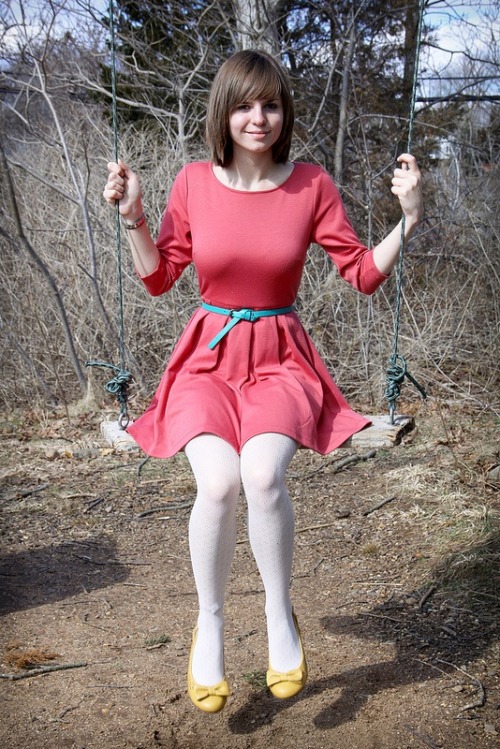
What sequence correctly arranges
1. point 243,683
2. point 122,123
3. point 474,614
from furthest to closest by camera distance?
1. point 122,123
2. point 474,614
3. point 243,683

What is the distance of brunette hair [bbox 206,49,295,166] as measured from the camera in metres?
2.38

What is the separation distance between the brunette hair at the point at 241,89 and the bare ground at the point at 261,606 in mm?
1717

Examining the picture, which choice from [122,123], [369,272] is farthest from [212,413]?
[122,123]

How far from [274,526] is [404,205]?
1053 mm

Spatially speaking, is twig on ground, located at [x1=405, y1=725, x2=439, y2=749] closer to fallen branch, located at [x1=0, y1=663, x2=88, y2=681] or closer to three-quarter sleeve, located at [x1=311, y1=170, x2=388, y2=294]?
fallen branch, located at [x1=0, y1=663, x2=88, y2=681]

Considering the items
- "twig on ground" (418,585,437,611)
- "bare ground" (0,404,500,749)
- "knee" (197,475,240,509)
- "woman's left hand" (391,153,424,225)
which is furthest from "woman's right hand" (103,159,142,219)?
"twig on ground" (418,585,437,611)

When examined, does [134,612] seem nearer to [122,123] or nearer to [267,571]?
[267,571]

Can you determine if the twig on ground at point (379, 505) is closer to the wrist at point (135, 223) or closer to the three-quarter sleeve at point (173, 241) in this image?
the three-quarter sleeve at point (173, 241)

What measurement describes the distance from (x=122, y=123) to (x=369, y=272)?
6.79 metres

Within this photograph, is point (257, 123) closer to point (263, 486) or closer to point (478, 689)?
point (263, 486)

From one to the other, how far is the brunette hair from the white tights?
917 mm

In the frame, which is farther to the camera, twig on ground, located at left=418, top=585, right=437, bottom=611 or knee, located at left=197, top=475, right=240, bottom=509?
twig on ground, located at left=418, top=585, right=437, bottom=611

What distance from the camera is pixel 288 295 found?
8.29 feet

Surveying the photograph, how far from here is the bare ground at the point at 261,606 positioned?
251cm
